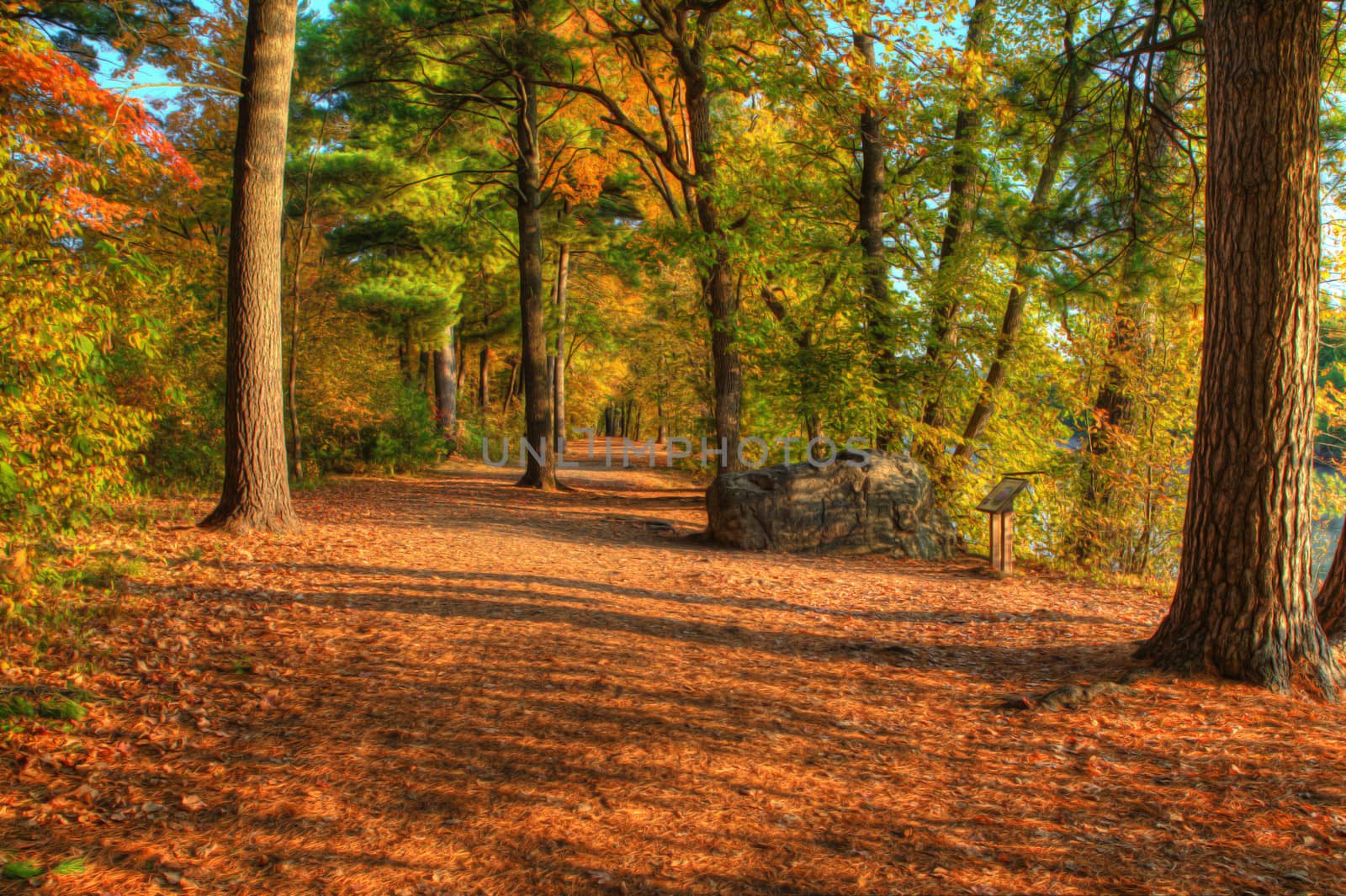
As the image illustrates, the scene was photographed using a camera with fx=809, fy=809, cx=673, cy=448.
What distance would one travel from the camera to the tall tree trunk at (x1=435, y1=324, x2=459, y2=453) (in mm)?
21792

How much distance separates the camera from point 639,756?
143 inches

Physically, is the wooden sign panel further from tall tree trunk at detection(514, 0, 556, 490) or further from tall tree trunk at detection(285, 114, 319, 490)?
tall tree trunk at detection(285, 114, 319, 490)

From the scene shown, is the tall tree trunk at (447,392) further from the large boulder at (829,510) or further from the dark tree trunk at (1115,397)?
the dark tree trunk at (1115,397)

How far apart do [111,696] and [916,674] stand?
436 centimetres

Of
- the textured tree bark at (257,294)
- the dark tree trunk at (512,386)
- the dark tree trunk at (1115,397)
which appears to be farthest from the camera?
the dark tree trunk at (512,386)

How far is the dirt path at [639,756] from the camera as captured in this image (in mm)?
2779

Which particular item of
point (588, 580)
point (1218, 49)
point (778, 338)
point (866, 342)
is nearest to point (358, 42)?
point (778, 338)

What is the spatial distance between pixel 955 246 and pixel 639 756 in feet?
31.9

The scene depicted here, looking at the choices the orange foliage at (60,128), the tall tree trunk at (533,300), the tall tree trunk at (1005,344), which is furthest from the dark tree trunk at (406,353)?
the tall tree trunk at (1005,344)

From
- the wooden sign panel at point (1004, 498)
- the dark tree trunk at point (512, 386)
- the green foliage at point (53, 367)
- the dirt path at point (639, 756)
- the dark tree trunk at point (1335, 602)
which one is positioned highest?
the dark tree trunk at point (512, 386)

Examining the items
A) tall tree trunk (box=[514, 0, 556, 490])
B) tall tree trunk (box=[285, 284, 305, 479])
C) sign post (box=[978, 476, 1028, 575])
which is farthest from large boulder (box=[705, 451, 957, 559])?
tall tree trunk (box=[285, 284, 305, 479])

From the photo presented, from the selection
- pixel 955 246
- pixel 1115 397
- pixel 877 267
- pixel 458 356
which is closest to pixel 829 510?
pixel 1115 397

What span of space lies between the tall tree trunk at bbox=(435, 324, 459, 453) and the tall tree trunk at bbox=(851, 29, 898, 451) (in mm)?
12953

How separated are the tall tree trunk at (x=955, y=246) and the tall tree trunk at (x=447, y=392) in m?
13.7
